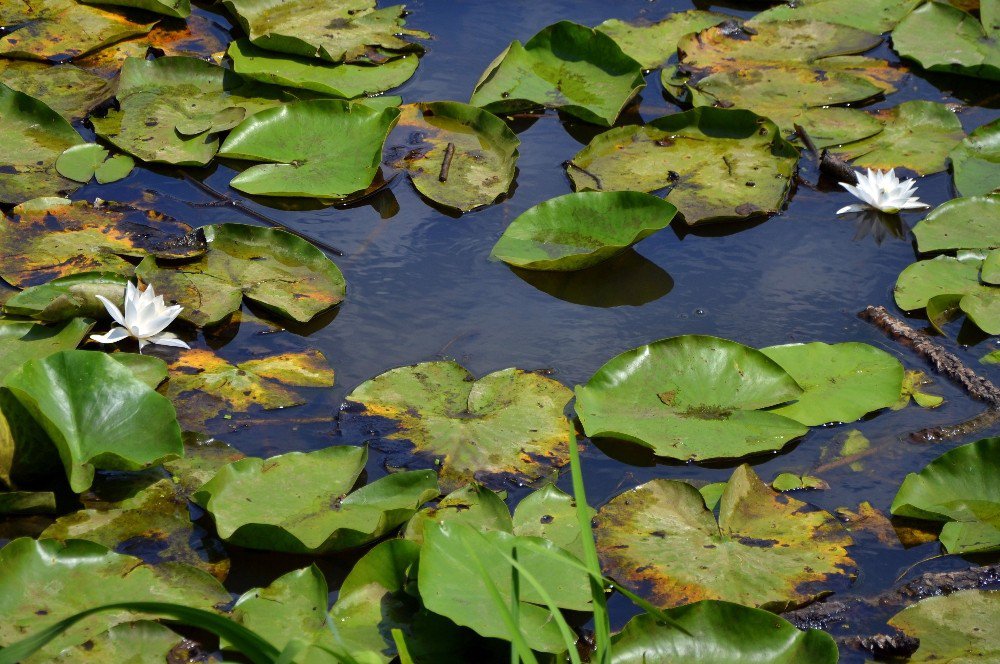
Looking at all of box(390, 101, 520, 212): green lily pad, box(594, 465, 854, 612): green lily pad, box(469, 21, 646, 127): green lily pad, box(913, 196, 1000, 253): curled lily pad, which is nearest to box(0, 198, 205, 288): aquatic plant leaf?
box(390, 101, 520, 212): green lily pad

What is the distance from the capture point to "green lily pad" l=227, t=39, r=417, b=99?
12.6 feet

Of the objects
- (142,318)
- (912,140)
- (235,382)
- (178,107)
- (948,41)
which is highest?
(948,41)

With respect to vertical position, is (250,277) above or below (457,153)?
below

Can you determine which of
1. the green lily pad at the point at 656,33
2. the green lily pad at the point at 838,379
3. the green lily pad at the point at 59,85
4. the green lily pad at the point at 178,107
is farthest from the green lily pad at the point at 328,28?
the green lily pad at the point at 838,379

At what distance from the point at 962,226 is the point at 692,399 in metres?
1.37

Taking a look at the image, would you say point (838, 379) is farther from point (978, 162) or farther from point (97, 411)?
point (97, 411)

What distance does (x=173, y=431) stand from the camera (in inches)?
89.5

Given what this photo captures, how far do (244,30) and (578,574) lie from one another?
305 cm

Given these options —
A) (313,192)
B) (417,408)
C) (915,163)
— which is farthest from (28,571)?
(915,163)

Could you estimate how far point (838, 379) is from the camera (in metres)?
2.70

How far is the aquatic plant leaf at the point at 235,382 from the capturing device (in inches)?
103

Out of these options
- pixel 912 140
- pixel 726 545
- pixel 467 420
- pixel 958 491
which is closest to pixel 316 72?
pixel 467 420

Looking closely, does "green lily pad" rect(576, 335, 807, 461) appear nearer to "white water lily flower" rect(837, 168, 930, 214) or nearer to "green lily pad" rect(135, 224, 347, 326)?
"green lily pad" rect(135, 224, 347, 326)

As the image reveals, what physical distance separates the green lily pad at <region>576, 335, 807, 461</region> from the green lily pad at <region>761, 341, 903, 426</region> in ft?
0.23
